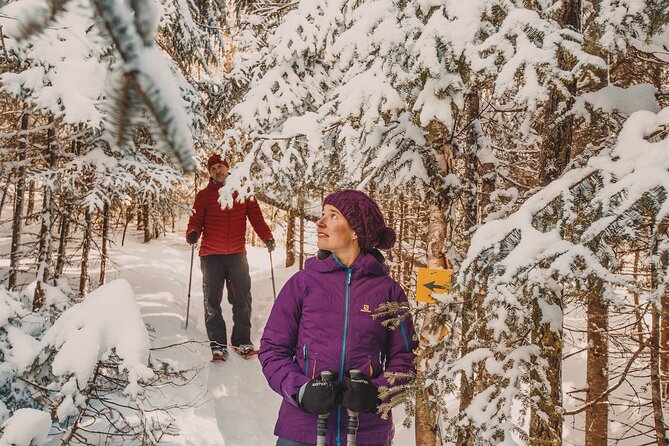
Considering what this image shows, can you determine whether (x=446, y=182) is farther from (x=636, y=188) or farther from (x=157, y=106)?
(x=157, y=106)

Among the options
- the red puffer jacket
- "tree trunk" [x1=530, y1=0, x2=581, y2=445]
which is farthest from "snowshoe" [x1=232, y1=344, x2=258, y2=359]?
"tree trunk" [x1=530, y1=0, x2=581, y2=445]

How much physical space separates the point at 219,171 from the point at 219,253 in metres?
1.18

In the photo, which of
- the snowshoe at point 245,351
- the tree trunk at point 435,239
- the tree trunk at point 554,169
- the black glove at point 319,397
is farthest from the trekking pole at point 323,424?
the snowshoe at point 245,351

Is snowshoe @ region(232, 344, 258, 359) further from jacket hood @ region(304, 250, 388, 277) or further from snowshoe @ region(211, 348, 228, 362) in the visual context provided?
jacket hood @ region(304, 250, 388, 277)

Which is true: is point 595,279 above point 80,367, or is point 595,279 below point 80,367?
above

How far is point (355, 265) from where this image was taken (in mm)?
2447

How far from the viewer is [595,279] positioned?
1.84 m

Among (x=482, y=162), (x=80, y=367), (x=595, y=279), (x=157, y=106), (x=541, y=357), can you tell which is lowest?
(x=80, y=367)

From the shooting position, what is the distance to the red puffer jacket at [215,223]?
6281mm

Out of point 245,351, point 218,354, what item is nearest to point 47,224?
point 218,354

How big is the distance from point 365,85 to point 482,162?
186 cm

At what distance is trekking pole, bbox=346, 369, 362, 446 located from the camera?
216 centimetres

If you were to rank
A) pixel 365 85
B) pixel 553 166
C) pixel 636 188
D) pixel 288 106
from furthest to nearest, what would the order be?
pixel 288 106 < pixel 365 85 < pixel 553 166 < pixel 636 188

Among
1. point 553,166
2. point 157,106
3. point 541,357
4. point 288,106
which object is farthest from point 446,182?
point 157,106
